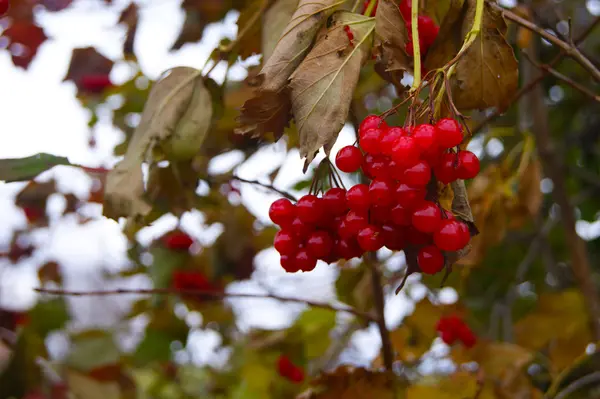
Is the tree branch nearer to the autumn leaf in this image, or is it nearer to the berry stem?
the autumn leaf

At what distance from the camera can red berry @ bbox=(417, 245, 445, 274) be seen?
0.56 metres

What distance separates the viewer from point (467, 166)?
534 millimetres

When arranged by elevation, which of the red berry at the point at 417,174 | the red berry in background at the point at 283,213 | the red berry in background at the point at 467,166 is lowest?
the red berry in background at the point at 283,213

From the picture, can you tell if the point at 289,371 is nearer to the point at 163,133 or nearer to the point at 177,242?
the point at 177,242

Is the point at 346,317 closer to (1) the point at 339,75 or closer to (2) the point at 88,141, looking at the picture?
(2) the point at 88,141

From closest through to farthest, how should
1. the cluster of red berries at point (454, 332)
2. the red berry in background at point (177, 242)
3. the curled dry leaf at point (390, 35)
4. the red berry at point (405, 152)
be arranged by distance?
the red berry at point (405, 152) < the curled dry leaf at point (390, 35) < the cluster of red berries at point (454, 332) < the red berry in background at point (177, 242)

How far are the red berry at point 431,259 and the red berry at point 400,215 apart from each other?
0.04 m

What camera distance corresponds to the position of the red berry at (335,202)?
2.05 feet

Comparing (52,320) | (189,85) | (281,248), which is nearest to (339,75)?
(281,248)

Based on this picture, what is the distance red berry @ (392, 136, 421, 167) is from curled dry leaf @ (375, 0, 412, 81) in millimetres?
139

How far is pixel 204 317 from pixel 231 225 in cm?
43

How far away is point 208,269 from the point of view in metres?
1.89

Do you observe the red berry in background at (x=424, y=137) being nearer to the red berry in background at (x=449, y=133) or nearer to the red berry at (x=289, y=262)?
the red berry in background at (x=449, y=133)

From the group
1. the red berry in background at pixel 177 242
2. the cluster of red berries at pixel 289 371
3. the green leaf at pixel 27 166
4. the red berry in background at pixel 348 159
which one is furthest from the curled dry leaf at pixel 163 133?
the red berry in background at pixel 177 242
